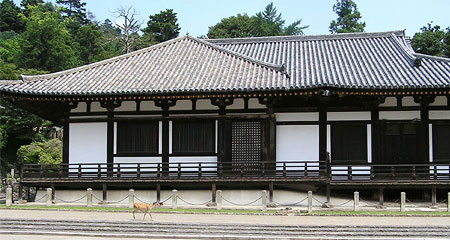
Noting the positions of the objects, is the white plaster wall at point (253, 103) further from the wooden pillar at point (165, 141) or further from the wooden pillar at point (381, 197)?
the wooden pillar at point (381, 197)

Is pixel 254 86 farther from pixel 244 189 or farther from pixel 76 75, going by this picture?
pixel 76 75

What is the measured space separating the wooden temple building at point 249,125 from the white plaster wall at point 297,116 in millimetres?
43

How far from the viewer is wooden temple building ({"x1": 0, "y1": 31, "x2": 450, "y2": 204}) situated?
20.4 meters

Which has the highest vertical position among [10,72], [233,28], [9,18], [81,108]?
[9,18]

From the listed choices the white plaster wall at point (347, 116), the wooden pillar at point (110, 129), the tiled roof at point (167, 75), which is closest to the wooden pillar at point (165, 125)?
the tiled roof at point (167, 75)

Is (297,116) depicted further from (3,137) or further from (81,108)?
(3,137)

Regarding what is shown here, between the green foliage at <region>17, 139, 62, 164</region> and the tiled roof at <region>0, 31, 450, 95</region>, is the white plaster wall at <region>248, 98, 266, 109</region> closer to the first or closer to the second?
the tiled roof at <region>0, 31, 450, 95</region>

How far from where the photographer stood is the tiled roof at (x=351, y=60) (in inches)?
812

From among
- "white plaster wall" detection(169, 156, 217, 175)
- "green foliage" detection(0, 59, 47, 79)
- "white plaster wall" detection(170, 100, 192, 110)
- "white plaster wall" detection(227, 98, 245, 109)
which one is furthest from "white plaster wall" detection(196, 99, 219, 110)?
"green foliage" detection(0, 59, 47, 79)

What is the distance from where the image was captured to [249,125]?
2173 centimetres

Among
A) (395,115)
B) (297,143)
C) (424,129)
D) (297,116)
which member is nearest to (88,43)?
(297,116)

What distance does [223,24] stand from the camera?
6731 cm

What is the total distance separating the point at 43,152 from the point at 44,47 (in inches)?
640

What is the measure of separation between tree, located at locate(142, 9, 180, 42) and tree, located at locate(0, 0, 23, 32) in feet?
72.0
